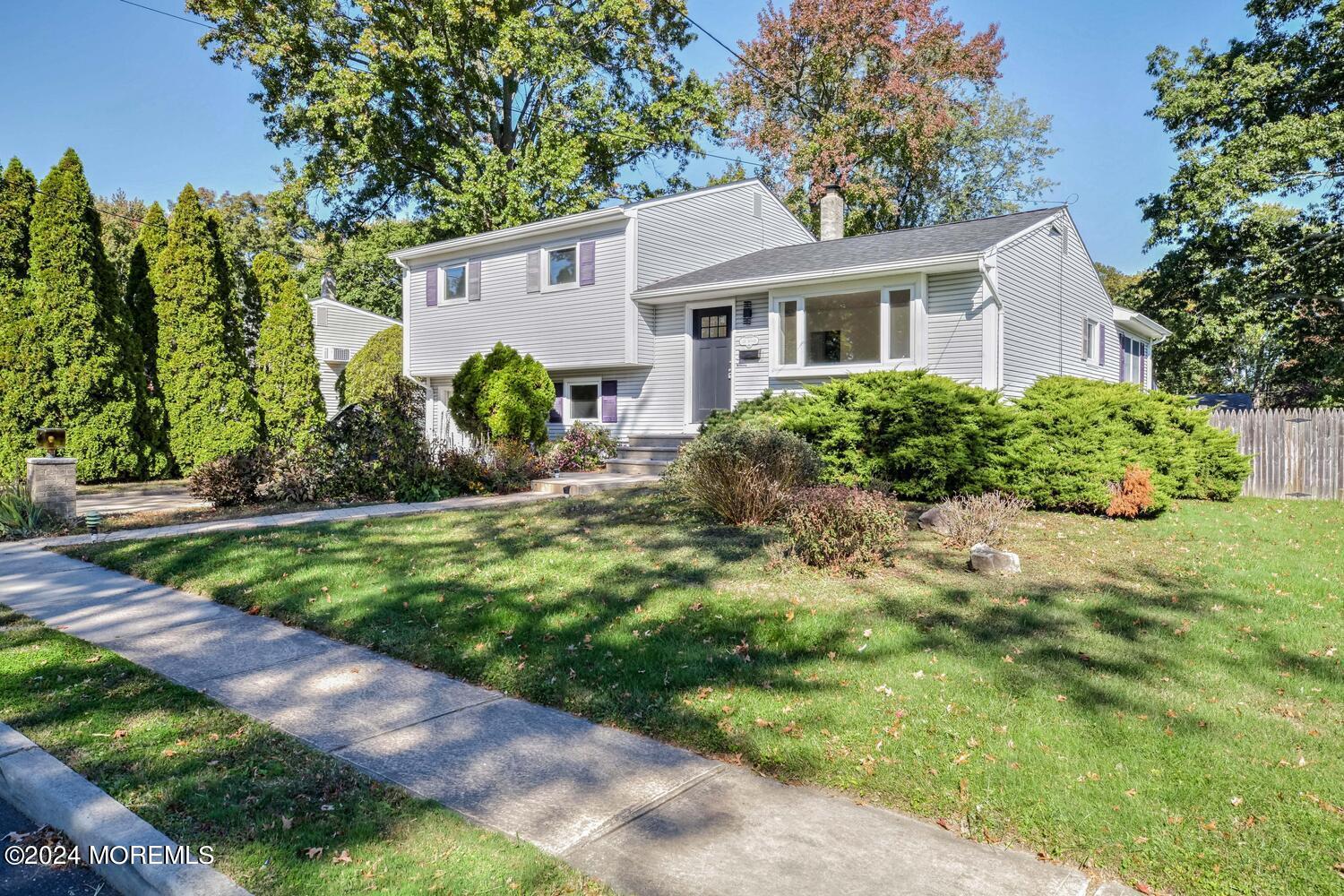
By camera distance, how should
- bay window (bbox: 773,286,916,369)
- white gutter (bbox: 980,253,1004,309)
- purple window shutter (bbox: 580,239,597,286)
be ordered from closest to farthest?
white gutter (bbox: 980,253,1004,309) → bay window (bbox: 773,286,916,369) → purple window shutter (bbox: 580,239,597,286)

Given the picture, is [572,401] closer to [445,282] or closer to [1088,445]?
[445,282]

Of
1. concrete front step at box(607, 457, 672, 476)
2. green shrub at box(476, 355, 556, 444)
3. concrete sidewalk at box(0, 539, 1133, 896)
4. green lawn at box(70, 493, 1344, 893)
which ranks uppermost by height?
green shrub at box(476, 355, 556, 444)

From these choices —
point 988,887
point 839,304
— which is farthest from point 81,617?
point 839,304

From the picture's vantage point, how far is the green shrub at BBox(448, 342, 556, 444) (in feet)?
44.3

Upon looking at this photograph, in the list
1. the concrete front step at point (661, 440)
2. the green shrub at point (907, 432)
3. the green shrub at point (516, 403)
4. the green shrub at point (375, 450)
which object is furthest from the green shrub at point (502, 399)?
the green shrub at point (907, 432)

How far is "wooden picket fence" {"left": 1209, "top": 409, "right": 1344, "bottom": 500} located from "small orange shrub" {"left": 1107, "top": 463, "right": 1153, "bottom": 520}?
5.25m

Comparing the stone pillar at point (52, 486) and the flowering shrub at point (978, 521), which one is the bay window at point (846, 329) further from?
the stone pillar at point (52, 486)

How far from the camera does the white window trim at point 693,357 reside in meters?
15.0

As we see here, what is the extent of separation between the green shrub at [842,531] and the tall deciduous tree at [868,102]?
67.9 ft

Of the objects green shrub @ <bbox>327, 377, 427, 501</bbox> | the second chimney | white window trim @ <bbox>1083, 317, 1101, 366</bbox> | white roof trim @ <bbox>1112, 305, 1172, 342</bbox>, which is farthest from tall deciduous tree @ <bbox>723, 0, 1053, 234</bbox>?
green shrub @ <bbox>327, 377, 427, 501</bbox>

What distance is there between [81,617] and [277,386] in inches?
474

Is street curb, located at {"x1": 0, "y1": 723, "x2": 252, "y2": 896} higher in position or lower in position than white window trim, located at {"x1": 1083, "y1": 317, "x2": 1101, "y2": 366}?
lower

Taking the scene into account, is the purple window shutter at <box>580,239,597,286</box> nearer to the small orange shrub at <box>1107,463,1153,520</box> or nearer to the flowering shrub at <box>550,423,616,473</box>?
the flowering shrub at <box>550,423,616,473</box>

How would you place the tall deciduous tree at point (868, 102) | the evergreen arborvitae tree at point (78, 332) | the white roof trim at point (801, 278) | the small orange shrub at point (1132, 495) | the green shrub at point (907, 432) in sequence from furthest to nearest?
the tall deciduous tree at point (868, 102) < the evergreen arborvitae tree at point (78, 332) < the white roof trim at point (801, 278) < the green shrub at point (907, 432) < the small orange shrub at point (1132, 495)
